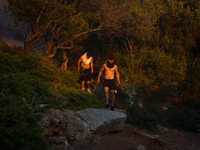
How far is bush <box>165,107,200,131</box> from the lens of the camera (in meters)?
12.7

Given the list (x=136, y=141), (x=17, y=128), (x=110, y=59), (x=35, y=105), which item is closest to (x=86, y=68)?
(x=110, y=59)

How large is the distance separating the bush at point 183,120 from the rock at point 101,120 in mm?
5675

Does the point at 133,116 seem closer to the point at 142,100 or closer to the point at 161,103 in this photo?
the point at 142,100

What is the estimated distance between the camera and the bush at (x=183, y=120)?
12703 mm

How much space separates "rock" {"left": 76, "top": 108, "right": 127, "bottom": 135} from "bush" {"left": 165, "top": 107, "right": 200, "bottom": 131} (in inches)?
223

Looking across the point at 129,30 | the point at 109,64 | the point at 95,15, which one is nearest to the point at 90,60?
the point at 109,64

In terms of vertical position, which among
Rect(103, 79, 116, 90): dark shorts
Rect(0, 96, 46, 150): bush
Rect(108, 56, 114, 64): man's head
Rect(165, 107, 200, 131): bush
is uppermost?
Rect(108, 56, 114, 64): man's head

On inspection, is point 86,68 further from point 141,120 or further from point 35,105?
point 35,105

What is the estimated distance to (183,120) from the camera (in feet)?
42.1

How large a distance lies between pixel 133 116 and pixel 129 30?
5.57m

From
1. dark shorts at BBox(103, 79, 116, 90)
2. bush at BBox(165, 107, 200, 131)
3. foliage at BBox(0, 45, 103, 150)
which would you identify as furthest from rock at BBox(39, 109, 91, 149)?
bush at BBox(165, 107, 200, 131)

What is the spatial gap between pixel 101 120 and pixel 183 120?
7.35 metres

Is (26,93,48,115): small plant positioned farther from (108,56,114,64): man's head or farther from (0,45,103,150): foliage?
(108,56,114,64): man's head

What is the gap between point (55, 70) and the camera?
9773 mm
